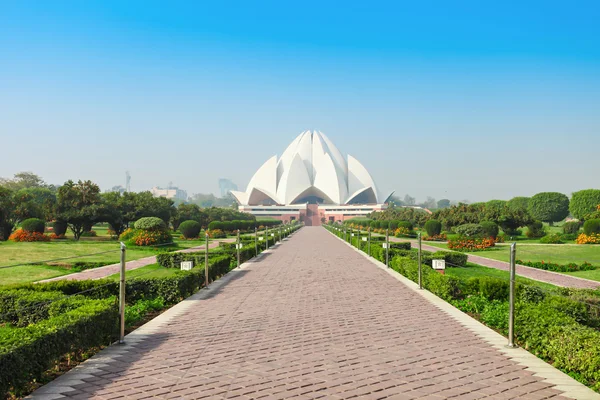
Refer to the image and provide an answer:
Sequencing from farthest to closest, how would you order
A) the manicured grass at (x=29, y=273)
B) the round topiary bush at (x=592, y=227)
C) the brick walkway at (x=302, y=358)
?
the round topiary bush at (x=592, y=227) < the manicured grass at (x=29, y=273) < the brick walkway at (x=302, y=358)

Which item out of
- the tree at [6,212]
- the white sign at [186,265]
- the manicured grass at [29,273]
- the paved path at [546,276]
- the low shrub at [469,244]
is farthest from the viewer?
the tree at [6,212]

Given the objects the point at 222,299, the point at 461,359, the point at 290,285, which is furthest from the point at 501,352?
the point at 290,285

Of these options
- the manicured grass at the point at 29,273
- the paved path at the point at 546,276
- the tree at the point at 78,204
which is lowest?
the paved path at the point at 546,276

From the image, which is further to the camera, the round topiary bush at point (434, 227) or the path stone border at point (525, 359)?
the round topiary bush at point (434, 227)

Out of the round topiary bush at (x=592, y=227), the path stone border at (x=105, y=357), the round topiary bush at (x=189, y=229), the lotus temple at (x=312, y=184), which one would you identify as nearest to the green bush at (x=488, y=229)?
the round topiary bush at (x=592, y=227)

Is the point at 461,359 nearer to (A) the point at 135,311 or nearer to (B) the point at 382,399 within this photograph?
(B) the point at 382,399

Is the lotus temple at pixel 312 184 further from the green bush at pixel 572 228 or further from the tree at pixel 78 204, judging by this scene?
the tree at pixel 78 204
